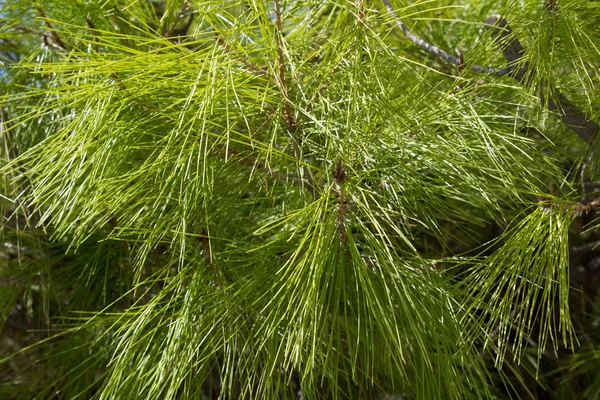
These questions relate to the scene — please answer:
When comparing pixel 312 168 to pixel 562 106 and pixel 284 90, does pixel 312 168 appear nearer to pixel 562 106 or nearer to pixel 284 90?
pixel 284 90

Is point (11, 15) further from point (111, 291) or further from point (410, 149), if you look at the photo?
point (410, 149)

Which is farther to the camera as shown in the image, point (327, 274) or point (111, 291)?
point (111, 291)

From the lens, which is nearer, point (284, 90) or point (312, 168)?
point (284, 90)

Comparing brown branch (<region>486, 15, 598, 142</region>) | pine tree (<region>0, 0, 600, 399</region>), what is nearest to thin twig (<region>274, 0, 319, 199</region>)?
pine tree (<region>0, 0, 600, 399</region>)

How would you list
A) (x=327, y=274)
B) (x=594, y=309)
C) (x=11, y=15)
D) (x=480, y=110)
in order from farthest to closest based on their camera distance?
1. (x=594, y=309)
2. (x=11, y=15)
3. (x=480, y=110)
4. (x=327, y=274)

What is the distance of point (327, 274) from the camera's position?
548 millimetres

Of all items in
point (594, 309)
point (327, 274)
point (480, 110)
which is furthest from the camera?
point (594, 309)

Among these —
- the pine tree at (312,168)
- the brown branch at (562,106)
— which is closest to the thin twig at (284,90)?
the pine tree at (312,168)

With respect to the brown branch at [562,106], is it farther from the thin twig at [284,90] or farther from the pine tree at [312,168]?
the thin twig at [284,90]

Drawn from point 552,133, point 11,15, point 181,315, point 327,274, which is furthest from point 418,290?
point 11,15

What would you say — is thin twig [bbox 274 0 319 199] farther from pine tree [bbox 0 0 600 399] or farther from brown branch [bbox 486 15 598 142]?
brown branch [bbox 486 15 598 142]

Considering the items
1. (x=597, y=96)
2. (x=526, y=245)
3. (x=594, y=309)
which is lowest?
(x=594, y=309)

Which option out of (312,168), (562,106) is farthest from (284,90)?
(562,106)

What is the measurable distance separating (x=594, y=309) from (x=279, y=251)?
581mm
